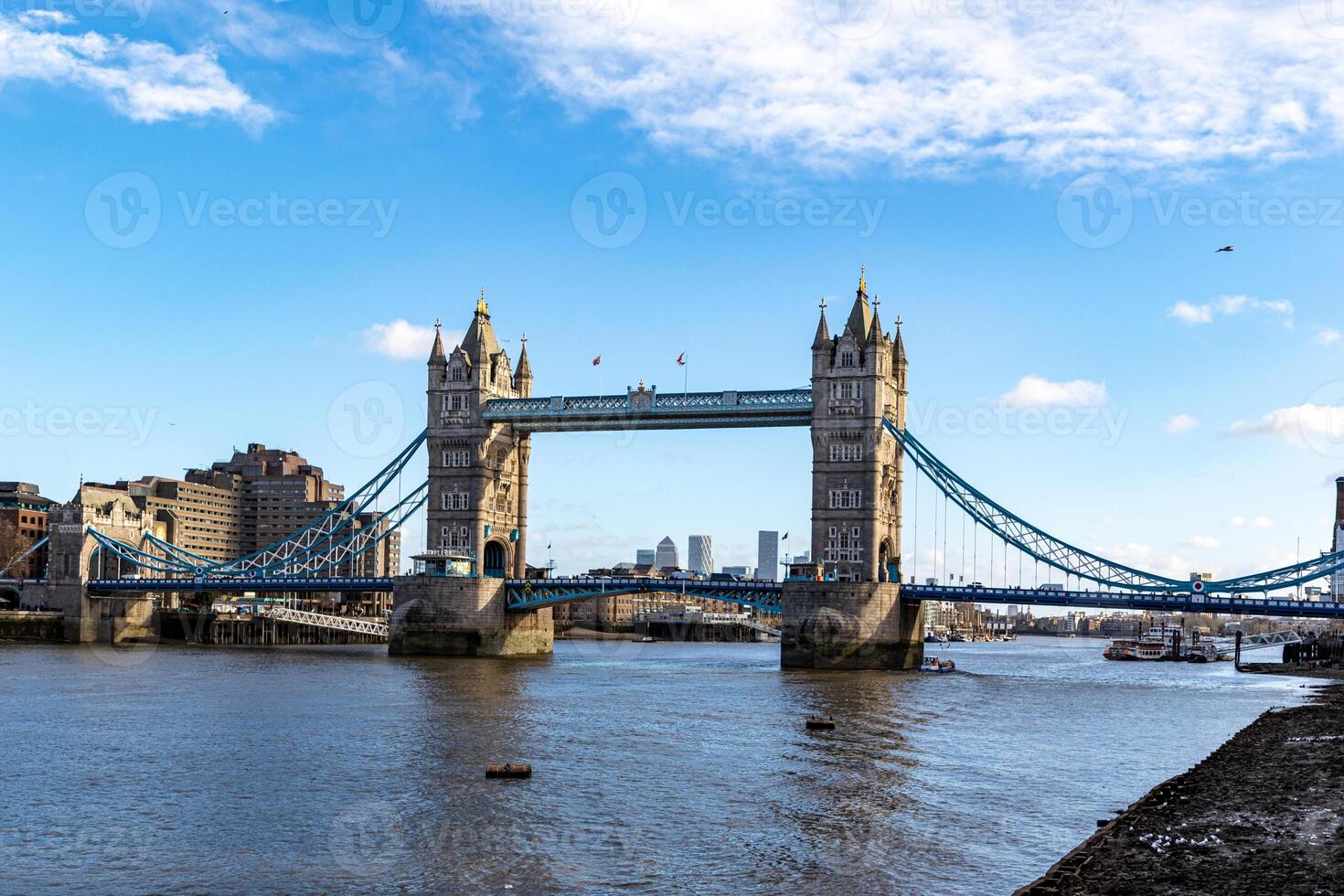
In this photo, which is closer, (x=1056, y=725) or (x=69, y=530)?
(x=1056, y=725)

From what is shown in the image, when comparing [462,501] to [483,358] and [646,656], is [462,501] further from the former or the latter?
[646,656]

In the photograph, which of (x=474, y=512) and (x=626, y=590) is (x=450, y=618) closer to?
(x=474, y=512)

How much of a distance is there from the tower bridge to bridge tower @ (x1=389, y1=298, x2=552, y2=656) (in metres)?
0.13

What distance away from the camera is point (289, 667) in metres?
92.9

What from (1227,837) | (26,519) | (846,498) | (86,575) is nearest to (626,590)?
(846,498)

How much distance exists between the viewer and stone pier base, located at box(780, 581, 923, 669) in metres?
90.2

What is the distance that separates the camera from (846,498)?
9562cm

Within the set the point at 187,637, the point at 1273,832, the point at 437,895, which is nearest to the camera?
the point at 437,895

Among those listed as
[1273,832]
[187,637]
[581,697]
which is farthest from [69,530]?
[1273,832]

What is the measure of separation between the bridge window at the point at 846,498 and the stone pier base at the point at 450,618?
26.7 m

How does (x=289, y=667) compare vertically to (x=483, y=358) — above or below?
below

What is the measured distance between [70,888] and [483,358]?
84.2 m

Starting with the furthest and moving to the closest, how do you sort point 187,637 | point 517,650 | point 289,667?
point 187,637
point 517,650
point 289,667

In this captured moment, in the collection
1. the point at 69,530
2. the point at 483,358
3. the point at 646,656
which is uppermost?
the point at 483,358
